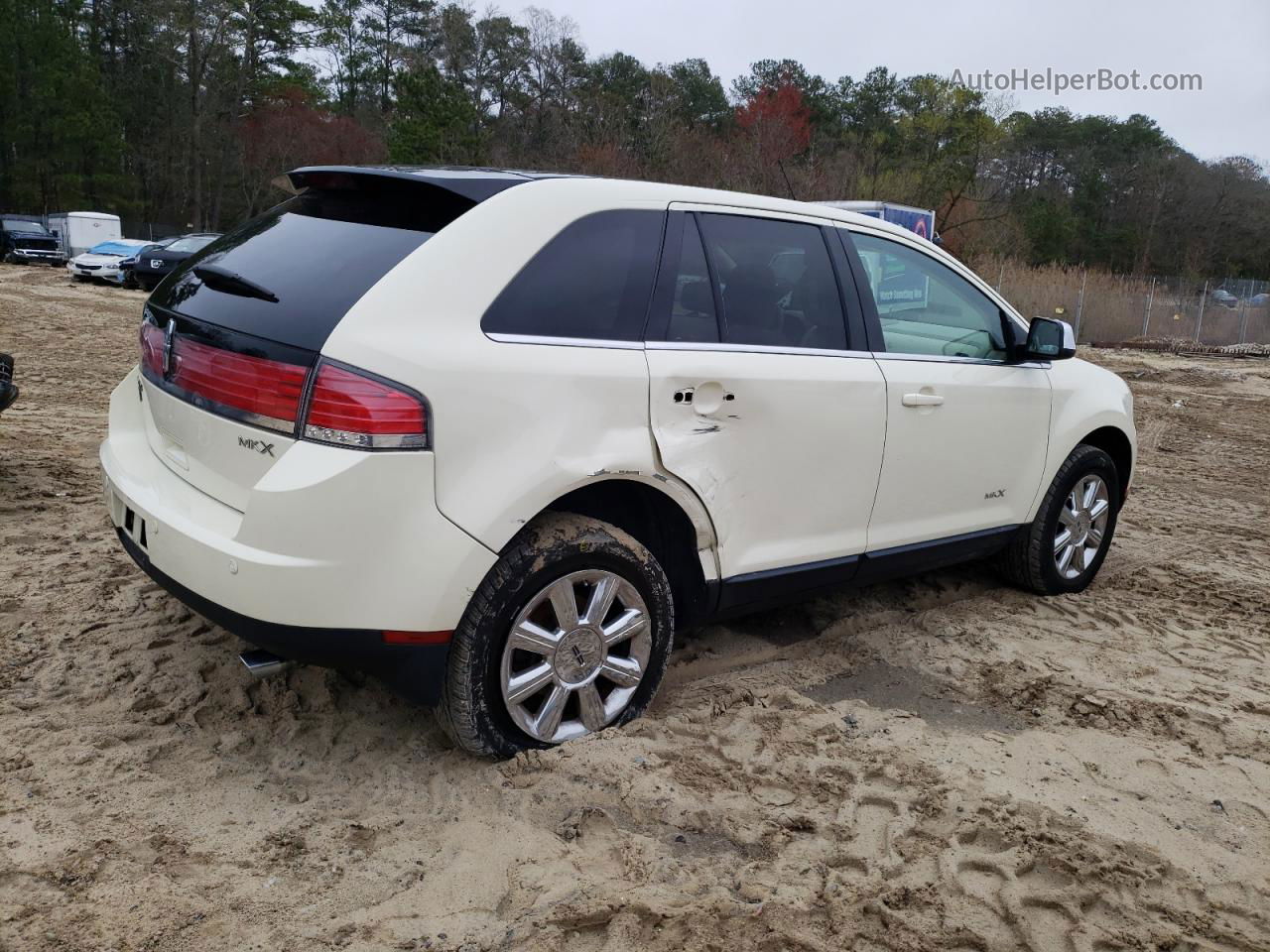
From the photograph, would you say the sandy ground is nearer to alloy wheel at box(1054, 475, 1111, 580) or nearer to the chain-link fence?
alloy wheel at box(1054, 475, 1111, 580)

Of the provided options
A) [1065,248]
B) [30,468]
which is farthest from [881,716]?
[1065,248]

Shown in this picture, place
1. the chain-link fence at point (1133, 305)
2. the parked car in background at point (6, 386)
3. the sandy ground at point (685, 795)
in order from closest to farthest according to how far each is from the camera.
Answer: the sandy ground at point (685, 795)
the parked car in background at point (6, 386)
the chain-link fence at point (1133, 305)

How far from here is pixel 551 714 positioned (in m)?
3.15

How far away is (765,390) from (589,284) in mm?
720

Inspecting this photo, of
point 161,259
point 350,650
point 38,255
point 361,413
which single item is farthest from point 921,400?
point 38,255

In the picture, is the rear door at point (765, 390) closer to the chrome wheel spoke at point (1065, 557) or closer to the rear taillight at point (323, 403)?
the rear taillight at point (323, 403)

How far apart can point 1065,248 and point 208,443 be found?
5504 centimetres

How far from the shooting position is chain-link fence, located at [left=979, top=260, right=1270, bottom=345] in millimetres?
25938

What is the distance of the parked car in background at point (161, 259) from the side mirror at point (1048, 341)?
21.6m

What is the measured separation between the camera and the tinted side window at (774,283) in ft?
11.6

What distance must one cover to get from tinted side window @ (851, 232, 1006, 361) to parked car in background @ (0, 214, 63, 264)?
1339 inches

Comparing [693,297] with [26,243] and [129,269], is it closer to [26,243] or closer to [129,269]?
[129,269]

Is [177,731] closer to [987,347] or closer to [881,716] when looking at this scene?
[881,716]

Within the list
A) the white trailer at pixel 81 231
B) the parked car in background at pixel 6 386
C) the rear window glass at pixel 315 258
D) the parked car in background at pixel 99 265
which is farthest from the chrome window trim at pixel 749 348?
the white trailer at pixel 81 231
